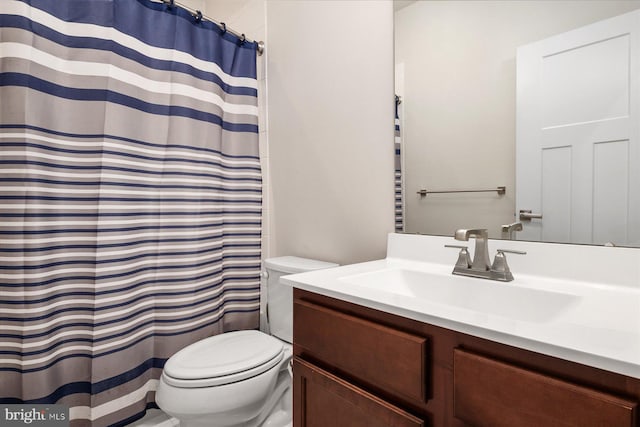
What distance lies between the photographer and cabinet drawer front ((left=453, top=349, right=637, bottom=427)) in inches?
17.8

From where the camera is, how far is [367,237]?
4.55 ft

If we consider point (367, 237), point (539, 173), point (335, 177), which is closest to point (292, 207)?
point (335, 177)

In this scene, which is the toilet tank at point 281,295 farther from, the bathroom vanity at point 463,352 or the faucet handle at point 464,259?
the faucet handle at point 464,259

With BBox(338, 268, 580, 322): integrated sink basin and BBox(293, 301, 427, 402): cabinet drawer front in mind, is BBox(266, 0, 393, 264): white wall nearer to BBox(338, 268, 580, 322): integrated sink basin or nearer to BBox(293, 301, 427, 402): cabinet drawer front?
BBox(338, 268, 580, 322): integrated sink basin

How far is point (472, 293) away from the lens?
0.92 m

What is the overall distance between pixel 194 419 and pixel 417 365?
864mm

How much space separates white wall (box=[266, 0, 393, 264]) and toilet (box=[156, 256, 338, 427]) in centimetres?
24

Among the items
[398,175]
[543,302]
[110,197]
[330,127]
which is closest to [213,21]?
[330,127]

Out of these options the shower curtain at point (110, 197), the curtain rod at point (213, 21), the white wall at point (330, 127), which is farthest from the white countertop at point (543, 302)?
the curtain rod at point (213, 21)

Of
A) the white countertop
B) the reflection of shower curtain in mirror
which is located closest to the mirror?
the reflection of shower curtain in mirror

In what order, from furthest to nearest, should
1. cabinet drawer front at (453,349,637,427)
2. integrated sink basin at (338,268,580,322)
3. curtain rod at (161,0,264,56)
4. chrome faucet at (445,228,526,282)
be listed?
curtain rod at (161,0,264,56) → chrome faucet at (445,228,526,282) → integrated sink basin at (338,268,580,322) → cabinet drawer front at (453,349,637,427)

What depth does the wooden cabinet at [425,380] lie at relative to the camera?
18.6 inches

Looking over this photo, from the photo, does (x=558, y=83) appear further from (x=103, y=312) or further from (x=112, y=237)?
(x=103, y=312)

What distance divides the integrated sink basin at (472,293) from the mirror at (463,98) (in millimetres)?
234
